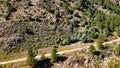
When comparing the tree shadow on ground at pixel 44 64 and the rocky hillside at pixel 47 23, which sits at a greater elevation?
the rocky hillside at pixel 47 23

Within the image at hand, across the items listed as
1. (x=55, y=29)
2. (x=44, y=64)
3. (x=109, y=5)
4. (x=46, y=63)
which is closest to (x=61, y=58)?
(x=46, y=63)

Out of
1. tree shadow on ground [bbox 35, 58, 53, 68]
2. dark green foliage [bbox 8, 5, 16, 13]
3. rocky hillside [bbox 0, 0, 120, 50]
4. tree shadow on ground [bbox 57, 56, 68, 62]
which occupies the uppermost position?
dark green foliage [bbox 8, 5, 16, 13]

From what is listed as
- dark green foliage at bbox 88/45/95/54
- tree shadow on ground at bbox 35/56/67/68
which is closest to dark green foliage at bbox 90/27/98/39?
dark green foliage at bbox 88/45/95/54

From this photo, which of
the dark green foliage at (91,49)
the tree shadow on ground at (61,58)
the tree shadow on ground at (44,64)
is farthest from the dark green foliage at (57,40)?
the dark green foliage at (91,49)

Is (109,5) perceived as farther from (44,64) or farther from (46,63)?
(44,64)

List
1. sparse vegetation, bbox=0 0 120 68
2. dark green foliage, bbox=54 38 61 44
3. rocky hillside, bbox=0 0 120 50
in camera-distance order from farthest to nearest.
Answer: dark green foliage, bbox=54 38 61 44 → rocky hillside, bbox=0 0 120 50 → sparse vegetation, bbox=0 0 120 68

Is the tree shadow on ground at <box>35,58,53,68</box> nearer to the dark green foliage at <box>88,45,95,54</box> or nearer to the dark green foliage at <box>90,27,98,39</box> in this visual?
the dark green foliage at <box>88,45,95,54</box>

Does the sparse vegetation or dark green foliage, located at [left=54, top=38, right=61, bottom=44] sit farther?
dark green foliage, located at [left=54, top=38, right=61, bottom=44]

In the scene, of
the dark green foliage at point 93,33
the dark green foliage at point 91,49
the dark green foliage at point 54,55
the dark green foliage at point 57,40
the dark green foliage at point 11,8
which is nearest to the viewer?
the dark green foliage at point 54,55

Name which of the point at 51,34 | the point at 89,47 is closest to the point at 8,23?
the point at 51,34

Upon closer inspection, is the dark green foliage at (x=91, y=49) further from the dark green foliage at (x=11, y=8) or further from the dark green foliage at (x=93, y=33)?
the dark green foliage at (x=11, y=8)

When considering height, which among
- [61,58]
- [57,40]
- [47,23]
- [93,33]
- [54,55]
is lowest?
[61,58]

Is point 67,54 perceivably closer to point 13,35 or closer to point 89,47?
point 89,47

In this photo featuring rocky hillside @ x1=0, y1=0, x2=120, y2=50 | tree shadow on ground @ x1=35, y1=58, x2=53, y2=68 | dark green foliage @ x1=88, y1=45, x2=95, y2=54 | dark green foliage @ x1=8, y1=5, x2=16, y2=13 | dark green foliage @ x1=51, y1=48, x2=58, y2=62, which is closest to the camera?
dark green foliage @ x1=51, y1=48, x2=58, y2=62
